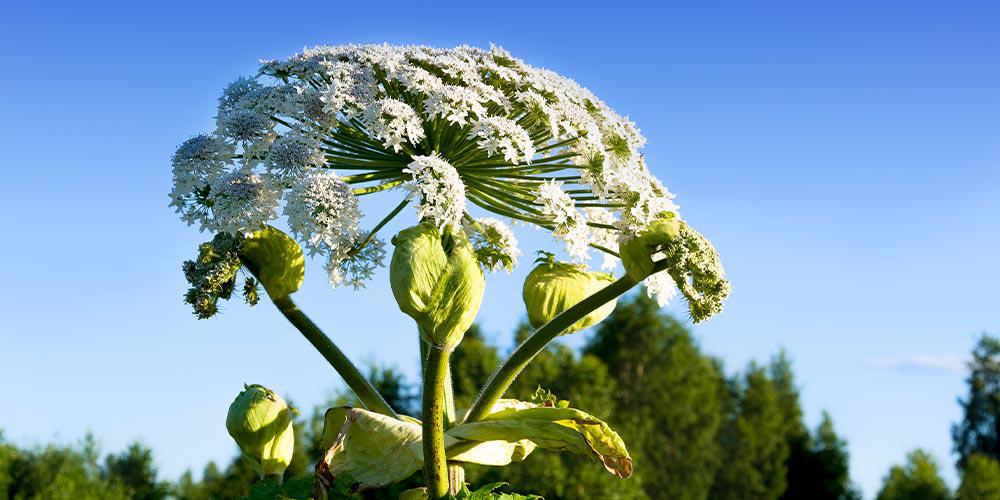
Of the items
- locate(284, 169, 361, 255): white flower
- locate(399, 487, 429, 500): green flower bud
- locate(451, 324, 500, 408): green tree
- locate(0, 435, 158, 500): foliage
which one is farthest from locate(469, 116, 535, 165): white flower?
locate(451, 324, 500, 408): green tree

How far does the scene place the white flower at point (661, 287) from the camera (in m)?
4.17

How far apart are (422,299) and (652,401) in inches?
1316

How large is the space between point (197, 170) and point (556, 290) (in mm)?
1689

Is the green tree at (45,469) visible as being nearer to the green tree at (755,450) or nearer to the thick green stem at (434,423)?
the thick green stem at (434,423)

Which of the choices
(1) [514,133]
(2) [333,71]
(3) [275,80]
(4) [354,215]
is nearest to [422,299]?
(4) [354,215]

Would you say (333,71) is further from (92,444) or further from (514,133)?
(92,444)

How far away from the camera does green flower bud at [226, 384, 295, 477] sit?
171 inches

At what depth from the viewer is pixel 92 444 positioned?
85.5 feet

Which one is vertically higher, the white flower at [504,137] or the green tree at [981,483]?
the green tree at [981,483]

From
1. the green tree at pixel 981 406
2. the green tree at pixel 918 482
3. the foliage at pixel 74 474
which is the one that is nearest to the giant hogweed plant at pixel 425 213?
the foliage at pixel 74 474

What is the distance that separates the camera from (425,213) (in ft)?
11.5

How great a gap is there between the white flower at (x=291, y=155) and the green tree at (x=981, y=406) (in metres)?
48.1

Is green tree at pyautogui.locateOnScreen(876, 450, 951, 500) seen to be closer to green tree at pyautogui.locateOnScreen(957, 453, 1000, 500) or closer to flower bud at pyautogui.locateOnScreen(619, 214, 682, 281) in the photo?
green tree at pyautogui.locateOnScreen(957, 453, 1000, 500)

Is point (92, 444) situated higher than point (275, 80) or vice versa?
point (92, 444)
